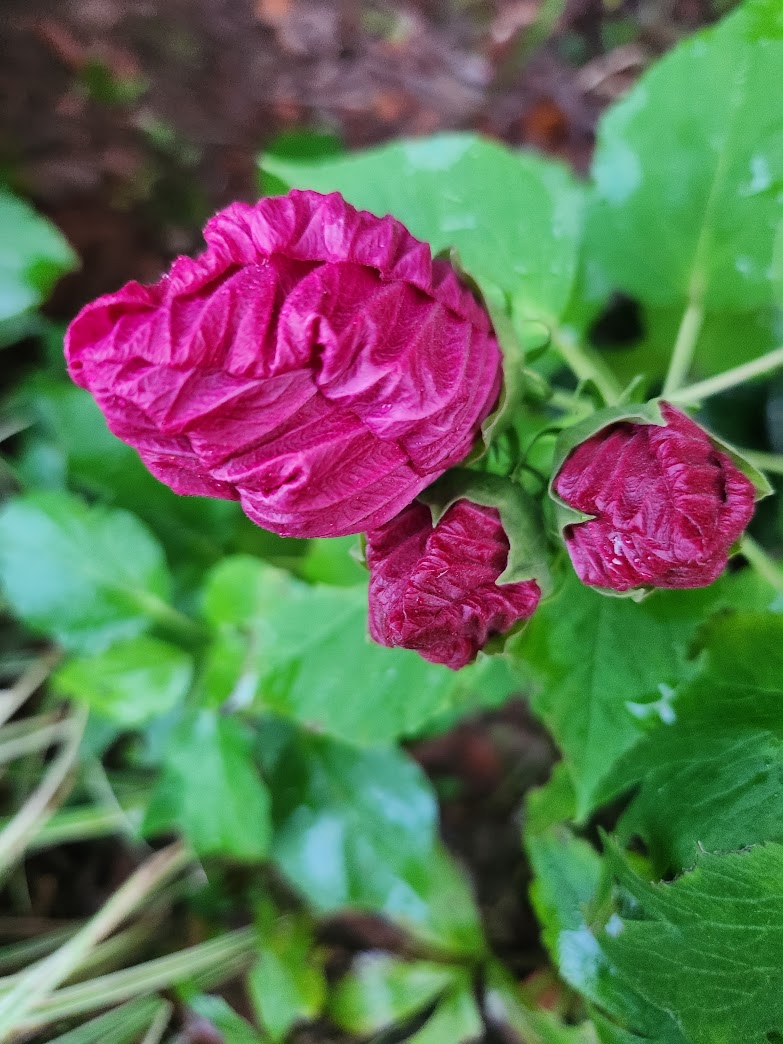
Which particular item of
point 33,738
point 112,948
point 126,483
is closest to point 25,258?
point 126,483

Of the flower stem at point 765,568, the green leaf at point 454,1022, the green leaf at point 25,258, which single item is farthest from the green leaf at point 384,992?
the green leaf at point 25,258

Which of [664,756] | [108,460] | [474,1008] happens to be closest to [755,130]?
[664,756]

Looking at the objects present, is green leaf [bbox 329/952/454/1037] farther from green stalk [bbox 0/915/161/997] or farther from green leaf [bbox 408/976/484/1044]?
green stalk [bbox 0/915/161/997]

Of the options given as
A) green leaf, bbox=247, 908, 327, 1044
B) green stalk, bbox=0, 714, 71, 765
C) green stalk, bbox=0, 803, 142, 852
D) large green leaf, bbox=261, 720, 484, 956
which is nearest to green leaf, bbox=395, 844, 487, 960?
large green leaf, bbox=261, 720, 484, 956

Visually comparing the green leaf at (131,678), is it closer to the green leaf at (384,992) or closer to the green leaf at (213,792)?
the green leaf at (213,792)

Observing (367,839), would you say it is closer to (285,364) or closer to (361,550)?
(361,550)

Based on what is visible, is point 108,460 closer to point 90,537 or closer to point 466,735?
point 90,537
